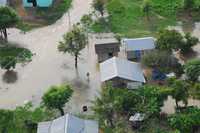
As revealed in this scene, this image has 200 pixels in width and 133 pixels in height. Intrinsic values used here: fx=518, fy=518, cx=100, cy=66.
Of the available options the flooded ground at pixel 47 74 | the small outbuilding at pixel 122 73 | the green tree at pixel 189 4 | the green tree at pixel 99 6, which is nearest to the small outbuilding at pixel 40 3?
the flooded ground at pixel 47 74

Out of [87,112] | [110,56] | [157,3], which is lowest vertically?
[87,112]

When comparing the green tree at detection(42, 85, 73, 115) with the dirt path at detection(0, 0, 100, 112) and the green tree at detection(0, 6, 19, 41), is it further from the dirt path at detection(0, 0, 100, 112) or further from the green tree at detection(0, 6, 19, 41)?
the green tree at detection(0, 6, 19, 41)

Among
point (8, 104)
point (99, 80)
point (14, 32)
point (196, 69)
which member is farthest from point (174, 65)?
point (14, 32)

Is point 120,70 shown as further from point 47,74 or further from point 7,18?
point 7,18

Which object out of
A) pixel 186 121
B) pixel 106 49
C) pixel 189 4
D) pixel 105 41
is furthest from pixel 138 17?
pixel 186 121

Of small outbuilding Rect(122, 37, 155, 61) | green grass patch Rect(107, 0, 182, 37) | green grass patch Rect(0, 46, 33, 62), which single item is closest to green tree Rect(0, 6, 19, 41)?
green grass patch Rect(0, 46, 33, 62)

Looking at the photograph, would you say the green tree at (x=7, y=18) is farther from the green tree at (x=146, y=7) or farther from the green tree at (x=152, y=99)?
the green tree at (x=152, y=99)

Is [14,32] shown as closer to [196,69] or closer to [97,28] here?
[97,28]
